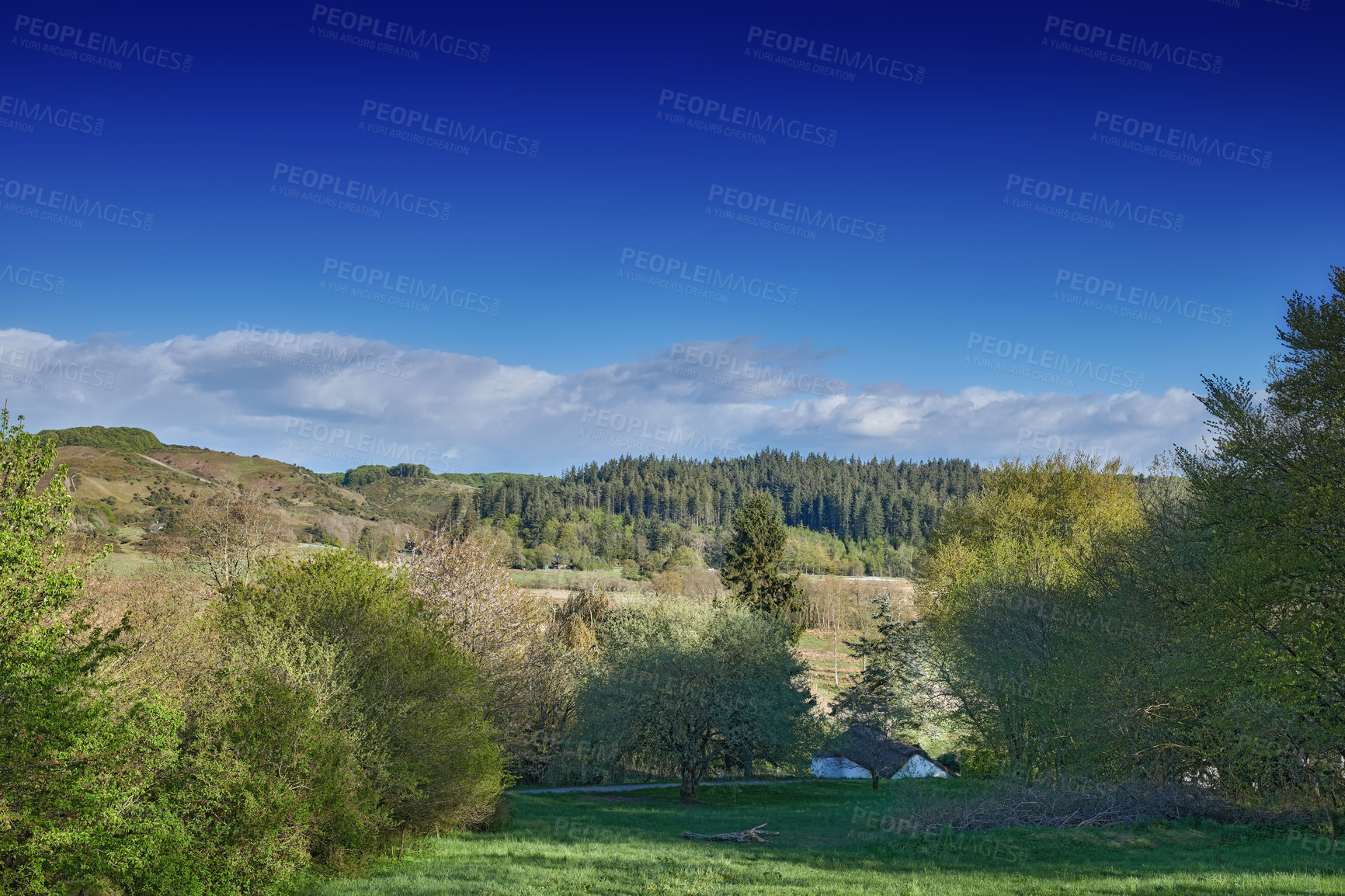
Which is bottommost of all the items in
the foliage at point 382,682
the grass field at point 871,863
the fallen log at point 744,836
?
the fallen log at point 744,836

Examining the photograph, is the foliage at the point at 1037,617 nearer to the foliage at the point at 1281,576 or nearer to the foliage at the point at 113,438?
the foliage at the point at 1281,576

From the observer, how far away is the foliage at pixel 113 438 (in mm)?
117062

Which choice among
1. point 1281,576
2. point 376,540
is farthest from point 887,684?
point 376,540

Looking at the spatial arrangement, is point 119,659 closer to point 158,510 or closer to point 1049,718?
point 1049,718

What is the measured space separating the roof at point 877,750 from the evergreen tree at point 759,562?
1155 cm

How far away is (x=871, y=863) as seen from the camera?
16109 mm

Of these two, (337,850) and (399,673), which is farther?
(399,673)

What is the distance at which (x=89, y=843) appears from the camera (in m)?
10.9

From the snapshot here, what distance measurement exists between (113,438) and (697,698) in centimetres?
12931

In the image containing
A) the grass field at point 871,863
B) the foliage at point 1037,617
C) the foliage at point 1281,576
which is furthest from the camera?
the foliage at point 1037,617

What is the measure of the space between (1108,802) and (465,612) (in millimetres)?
24330

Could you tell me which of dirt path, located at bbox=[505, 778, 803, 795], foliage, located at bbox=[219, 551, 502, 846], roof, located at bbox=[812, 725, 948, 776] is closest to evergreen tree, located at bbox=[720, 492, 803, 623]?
roof, located at bbox=[812, 725, 948, 776]

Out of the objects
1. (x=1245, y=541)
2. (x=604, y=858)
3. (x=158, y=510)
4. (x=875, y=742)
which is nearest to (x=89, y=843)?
(x=604, y=858)

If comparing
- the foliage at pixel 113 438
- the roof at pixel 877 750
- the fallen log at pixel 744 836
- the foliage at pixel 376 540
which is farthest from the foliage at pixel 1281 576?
the foliage at pixel 113 438
